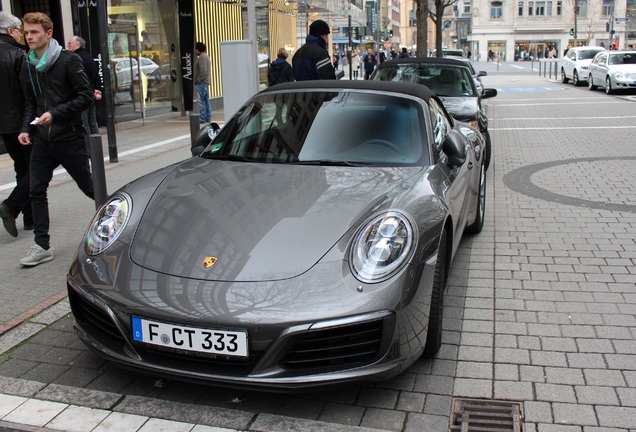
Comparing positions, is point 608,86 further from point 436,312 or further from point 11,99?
point 436,312

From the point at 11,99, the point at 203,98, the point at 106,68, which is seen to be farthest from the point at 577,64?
the point at 11,99

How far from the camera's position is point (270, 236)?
3139 mm

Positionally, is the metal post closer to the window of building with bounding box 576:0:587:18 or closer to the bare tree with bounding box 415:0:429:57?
the bare tree with bounding box 415:0:429:57

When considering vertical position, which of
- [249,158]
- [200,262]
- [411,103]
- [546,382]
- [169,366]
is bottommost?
[546,382]

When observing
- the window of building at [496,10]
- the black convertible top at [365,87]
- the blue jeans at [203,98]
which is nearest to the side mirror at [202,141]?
the black convertible top at [365,87]

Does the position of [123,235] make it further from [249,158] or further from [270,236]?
[249,158]

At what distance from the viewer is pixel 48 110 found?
16.8ft

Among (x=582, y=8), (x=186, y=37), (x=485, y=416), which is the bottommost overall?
(x=485, y=416)

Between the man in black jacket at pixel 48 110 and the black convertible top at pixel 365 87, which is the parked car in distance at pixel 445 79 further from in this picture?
the man in black jacket at pixel 48 110

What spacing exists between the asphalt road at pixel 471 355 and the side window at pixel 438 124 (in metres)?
1.06

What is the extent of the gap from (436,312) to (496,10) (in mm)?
98188

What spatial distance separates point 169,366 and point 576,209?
5172 mm

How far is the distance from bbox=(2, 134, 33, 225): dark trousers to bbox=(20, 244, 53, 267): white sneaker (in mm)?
798

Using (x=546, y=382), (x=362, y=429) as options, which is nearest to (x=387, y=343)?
(x=362, y=429)
